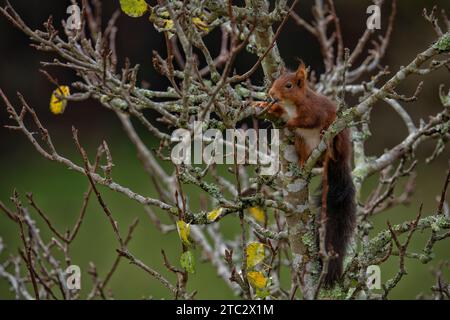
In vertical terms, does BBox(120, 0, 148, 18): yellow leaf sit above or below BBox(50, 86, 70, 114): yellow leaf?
below

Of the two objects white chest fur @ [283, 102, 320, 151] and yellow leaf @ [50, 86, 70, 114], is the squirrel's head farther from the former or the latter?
yellow leaf @ [50, 86, 70, 114]

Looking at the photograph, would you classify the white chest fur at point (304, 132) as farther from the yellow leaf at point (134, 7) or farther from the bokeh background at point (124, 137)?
the bokeh background at point (124, 137)

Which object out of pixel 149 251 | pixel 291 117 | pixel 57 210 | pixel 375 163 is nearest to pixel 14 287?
pixel 291 117

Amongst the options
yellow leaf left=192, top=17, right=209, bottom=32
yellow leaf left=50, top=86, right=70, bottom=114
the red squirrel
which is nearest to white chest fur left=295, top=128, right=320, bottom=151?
the red squirrel

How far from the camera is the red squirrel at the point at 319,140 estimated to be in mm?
2573

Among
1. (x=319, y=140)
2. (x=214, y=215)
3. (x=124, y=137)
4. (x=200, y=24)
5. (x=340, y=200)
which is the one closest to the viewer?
(x=214, y=215)

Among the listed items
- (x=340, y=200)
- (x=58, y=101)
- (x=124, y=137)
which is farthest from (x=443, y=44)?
(x=124, y=137)

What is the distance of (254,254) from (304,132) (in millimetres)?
915

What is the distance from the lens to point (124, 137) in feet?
28.4

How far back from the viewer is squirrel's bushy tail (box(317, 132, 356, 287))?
2594mm

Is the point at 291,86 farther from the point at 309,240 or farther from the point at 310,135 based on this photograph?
the point at 309,240

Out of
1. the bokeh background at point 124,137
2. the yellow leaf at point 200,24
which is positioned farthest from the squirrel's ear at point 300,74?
the bokeh background at point 124,137
